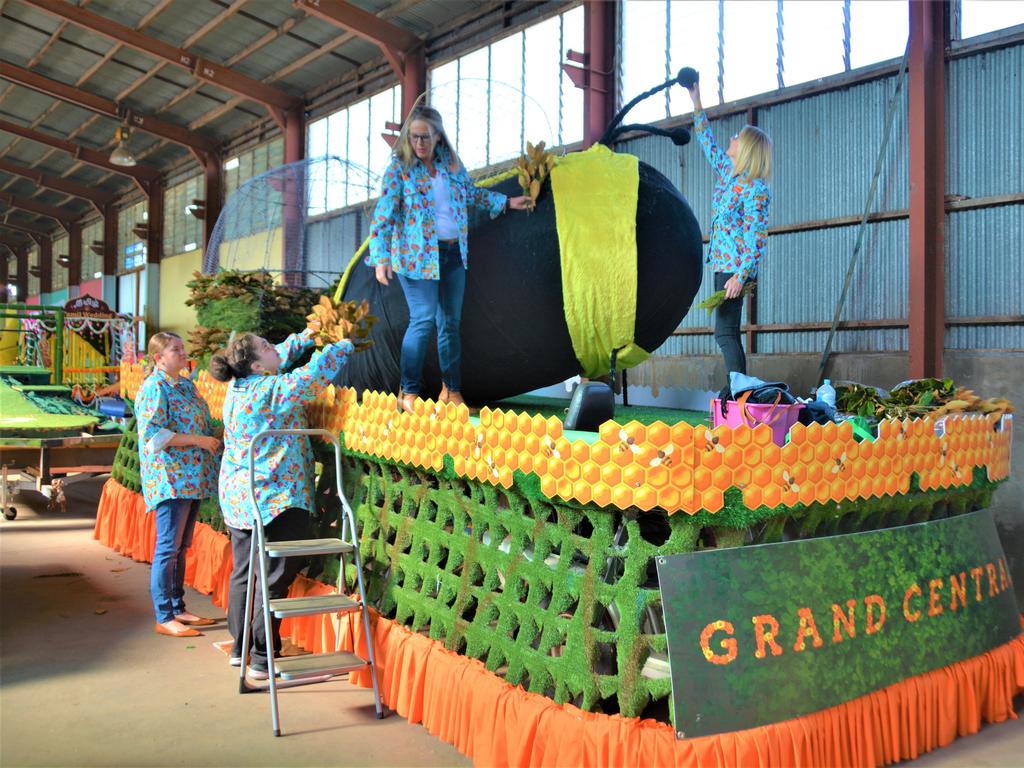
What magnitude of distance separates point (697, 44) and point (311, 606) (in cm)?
675

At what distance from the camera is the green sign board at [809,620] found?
219cm

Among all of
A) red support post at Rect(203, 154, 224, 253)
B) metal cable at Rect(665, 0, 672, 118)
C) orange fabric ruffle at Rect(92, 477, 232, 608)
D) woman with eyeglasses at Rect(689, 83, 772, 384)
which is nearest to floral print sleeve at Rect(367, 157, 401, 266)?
woman with eyeglasses at Rect(689, 83, 772, 384)

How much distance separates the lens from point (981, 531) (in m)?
3.15

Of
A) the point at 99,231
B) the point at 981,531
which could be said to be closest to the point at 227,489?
the point at 981,531

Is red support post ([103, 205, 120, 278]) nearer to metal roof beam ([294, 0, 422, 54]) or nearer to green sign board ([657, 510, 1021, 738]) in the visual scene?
metal roof beam ([294, 0, 422, 54])

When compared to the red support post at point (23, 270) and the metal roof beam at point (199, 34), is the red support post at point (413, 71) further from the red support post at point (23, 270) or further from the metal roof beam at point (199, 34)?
the red support post at point (23, 270)

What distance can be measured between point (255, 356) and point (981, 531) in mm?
2953

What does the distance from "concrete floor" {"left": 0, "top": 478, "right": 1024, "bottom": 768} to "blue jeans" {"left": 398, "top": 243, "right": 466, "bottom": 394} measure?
1.31 metres

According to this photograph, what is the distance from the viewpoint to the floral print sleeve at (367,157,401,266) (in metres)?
3.46

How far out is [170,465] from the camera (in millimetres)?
3992

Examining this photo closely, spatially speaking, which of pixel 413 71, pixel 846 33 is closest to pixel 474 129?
pixel 413 71

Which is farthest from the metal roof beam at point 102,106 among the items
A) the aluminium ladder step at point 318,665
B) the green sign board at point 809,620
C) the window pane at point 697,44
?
the green sign board at point 809,620

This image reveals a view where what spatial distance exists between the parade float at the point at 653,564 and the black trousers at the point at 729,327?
15.7 inches

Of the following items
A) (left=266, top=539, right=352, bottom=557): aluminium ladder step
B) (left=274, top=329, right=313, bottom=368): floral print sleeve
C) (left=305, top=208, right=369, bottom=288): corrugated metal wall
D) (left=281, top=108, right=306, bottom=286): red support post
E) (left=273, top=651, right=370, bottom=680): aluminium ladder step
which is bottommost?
(left=273, top=651, right=370, bottom=680): aluminium ladder step
